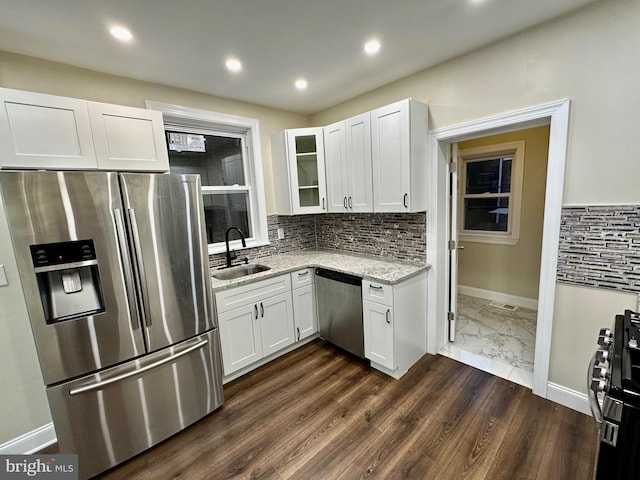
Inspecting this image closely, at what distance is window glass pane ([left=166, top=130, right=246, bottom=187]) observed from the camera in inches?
105

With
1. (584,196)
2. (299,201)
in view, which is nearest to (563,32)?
(584,196)

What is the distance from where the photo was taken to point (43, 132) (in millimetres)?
1555

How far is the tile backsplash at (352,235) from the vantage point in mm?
2699

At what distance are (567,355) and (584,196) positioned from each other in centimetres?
111

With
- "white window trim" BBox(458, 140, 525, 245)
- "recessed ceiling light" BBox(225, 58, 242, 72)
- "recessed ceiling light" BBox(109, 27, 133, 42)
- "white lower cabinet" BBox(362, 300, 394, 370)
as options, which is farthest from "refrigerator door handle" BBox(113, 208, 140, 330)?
"white window trim" BBox(458, 140, 525, 245)

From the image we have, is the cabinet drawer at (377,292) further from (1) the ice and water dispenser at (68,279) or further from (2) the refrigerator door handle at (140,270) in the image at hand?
(1) the ice and water dispenser at (68,279)

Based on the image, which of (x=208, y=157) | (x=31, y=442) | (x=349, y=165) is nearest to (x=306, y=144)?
(x=349, y=165)

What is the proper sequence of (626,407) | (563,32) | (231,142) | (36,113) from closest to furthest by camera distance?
1. (626,407)
2. (36,113)
3. (563,32)
4. (231,142)

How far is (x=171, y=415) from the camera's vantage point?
186cm

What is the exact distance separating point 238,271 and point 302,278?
2.20ft

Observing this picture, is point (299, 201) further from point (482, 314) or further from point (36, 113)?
point (482, 314)

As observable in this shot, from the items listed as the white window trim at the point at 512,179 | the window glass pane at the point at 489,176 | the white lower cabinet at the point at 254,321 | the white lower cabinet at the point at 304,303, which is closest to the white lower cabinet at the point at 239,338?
the white lower cabinet at the point at 254,321

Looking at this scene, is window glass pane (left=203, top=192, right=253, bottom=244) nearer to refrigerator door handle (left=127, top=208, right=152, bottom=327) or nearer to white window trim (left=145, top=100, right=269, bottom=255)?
white window trim (left=145, top=100, right=269, bottom=255)

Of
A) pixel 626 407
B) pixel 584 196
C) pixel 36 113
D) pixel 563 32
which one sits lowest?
pixel 626 407
